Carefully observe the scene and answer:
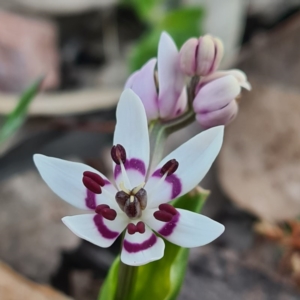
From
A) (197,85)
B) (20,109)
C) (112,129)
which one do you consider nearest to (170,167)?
(197,85)

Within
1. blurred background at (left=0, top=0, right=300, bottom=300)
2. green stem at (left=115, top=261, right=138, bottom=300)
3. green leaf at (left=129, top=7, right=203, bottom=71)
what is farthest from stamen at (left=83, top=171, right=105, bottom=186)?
green leaf at (left=129, top=7, right=203, bottom=71)

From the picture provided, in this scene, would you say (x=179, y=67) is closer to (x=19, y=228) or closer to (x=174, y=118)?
(x=174, y=118)

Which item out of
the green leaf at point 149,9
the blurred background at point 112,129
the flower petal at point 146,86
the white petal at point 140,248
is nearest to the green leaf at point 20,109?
the blurred background at point 112,129

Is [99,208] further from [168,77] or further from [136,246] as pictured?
[168,77]

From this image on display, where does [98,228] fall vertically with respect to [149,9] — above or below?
below

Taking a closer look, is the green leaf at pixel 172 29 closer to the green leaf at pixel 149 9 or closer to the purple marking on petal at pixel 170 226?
the green leaf at pixel 149 9

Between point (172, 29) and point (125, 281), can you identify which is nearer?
point (125, 281)

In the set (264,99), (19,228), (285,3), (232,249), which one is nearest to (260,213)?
(232,249)
